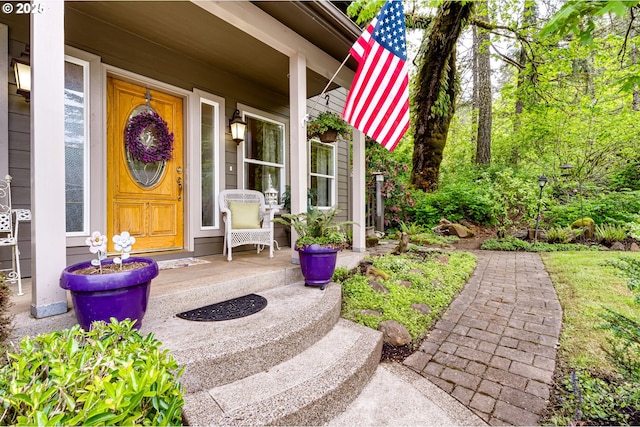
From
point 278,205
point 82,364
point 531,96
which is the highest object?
point 531,96

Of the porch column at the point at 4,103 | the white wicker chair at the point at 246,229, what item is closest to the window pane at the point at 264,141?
the white wicker chair at the point at 246,229

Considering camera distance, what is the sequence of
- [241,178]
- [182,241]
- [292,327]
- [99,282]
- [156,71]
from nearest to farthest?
1. [99,282]
2. [292,327]
3. [156,71]
4. [182,241]
5. [241,178]

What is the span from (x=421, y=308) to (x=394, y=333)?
0.66 metres

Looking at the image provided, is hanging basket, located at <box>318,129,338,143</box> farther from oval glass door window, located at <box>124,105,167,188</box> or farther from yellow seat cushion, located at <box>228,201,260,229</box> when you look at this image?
oval glass door window, located at <box>124,105,167,188</box>

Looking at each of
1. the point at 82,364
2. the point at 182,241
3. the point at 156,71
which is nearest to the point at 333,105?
the point at 156,71

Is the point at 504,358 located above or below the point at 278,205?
below

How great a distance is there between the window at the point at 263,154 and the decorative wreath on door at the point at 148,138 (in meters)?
1.15

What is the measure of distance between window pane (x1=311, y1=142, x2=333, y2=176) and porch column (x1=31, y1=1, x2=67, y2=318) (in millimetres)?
4316

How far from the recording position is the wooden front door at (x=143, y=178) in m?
3.33

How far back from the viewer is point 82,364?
0.92 m

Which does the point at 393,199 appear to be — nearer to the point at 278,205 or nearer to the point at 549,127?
the point at 278,205

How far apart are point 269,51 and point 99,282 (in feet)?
10.2

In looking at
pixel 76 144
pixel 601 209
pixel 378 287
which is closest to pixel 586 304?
pixel 378 287

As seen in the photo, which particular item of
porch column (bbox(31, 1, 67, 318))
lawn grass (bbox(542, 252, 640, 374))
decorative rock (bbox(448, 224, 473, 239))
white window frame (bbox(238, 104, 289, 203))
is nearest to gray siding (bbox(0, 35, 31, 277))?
porch column (bbox(31, 1, 67, 318))
